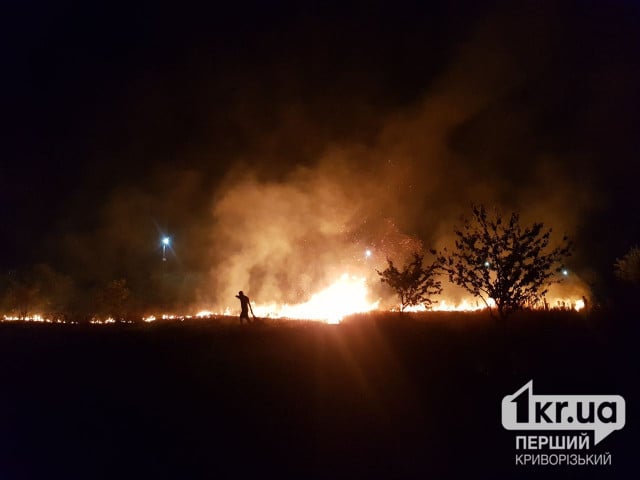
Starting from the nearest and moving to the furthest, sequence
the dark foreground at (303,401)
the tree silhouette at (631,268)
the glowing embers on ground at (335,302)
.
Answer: the dark foreground at (303,401), the tree silhouette at (631,268), the glowing embers on ground at (335,302)

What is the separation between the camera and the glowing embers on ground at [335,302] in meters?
26.0

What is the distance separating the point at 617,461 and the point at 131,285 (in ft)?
119

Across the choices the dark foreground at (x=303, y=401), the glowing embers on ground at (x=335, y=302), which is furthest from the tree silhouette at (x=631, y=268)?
the glowing embers on ground at (x=335, y=302)

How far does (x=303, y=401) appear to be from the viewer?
7824 mm

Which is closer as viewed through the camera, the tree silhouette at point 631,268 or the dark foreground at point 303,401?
the dark foreground at point 303,401

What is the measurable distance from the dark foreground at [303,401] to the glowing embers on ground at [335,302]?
41.1 ft

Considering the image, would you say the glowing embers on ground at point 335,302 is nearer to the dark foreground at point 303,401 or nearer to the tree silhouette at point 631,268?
the dark foreground at point 303,401

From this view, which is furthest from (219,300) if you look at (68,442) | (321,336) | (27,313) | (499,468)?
(499,468)

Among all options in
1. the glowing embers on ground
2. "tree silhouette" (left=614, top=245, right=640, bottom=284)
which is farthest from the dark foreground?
the glowing embers on ground

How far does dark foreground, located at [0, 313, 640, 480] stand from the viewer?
577cm

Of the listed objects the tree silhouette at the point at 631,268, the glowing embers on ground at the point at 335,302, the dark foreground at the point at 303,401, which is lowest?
the dark foreground at the point at 303,401

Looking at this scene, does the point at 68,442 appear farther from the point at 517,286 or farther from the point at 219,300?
the point at 219,300

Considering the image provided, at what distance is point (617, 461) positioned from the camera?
5.89 meters

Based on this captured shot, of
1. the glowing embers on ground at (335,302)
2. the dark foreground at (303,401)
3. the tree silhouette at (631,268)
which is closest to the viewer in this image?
the dark foreground at (303,401)
